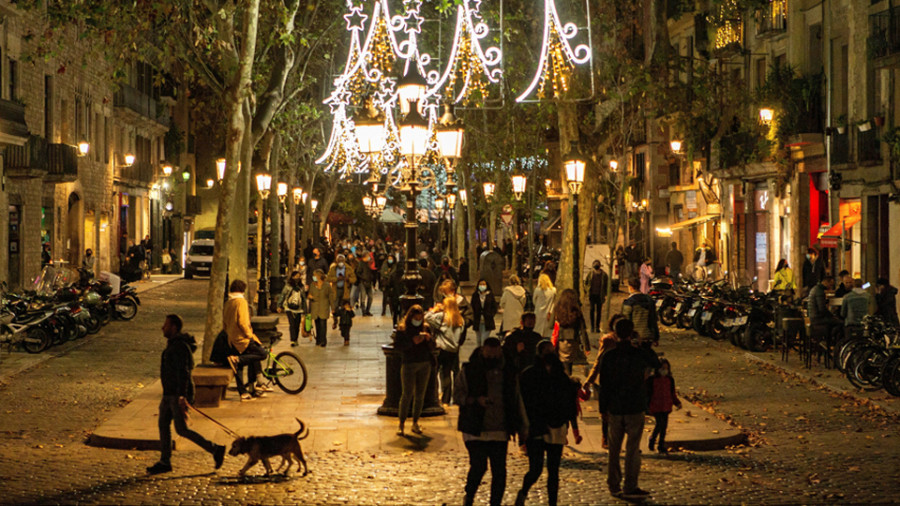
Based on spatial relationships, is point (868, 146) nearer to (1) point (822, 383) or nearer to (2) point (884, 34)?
(2) point (884, 34)

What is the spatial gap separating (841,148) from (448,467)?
22.7 meters

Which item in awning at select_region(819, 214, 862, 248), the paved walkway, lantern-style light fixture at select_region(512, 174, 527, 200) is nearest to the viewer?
the paved walkway

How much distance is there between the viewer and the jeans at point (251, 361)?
16875 millimetres

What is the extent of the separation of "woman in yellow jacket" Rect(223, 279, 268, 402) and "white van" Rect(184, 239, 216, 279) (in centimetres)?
3862

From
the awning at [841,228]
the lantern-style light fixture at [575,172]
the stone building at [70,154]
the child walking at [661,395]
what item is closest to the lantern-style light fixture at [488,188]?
the stone building at [70,154]

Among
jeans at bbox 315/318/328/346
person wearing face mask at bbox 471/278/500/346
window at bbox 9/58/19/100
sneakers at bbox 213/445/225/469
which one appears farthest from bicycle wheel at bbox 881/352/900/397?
window at bbox 9/58/19/100

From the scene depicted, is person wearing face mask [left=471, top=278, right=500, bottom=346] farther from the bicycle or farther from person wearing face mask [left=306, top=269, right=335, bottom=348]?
person wearing face mask [left=306, top=269, right=335, bottom=348]

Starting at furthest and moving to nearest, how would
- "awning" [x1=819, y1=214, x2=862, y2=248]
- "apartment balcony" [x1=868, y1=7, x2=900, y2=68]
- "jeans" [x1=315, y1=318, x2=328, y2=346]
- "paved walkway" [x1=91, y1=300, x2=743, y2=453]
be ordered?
"awning" [x1=819, y1=214, x2=862, y2=248] → "apartment balcony" [x1=868, y1=7, x2=900, y2=68] → "jeans" [x1=315, y1=318, x2=328, y2=346] → "paved walkway" [x1=91, y1=300, x2=743, y2=453]

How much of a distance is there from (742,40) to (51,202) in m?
23.2

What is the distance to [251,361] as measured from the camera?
16.9 m

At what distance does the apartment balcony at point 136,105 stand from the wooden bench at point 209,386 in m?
37.0

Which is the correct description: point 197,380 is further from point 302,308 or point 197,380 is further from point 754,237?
point 754,237

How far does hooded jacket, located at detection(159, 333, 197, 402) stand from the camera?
11883 mm

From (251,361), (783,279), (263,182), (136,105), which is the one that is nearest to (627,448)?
(251,361)
